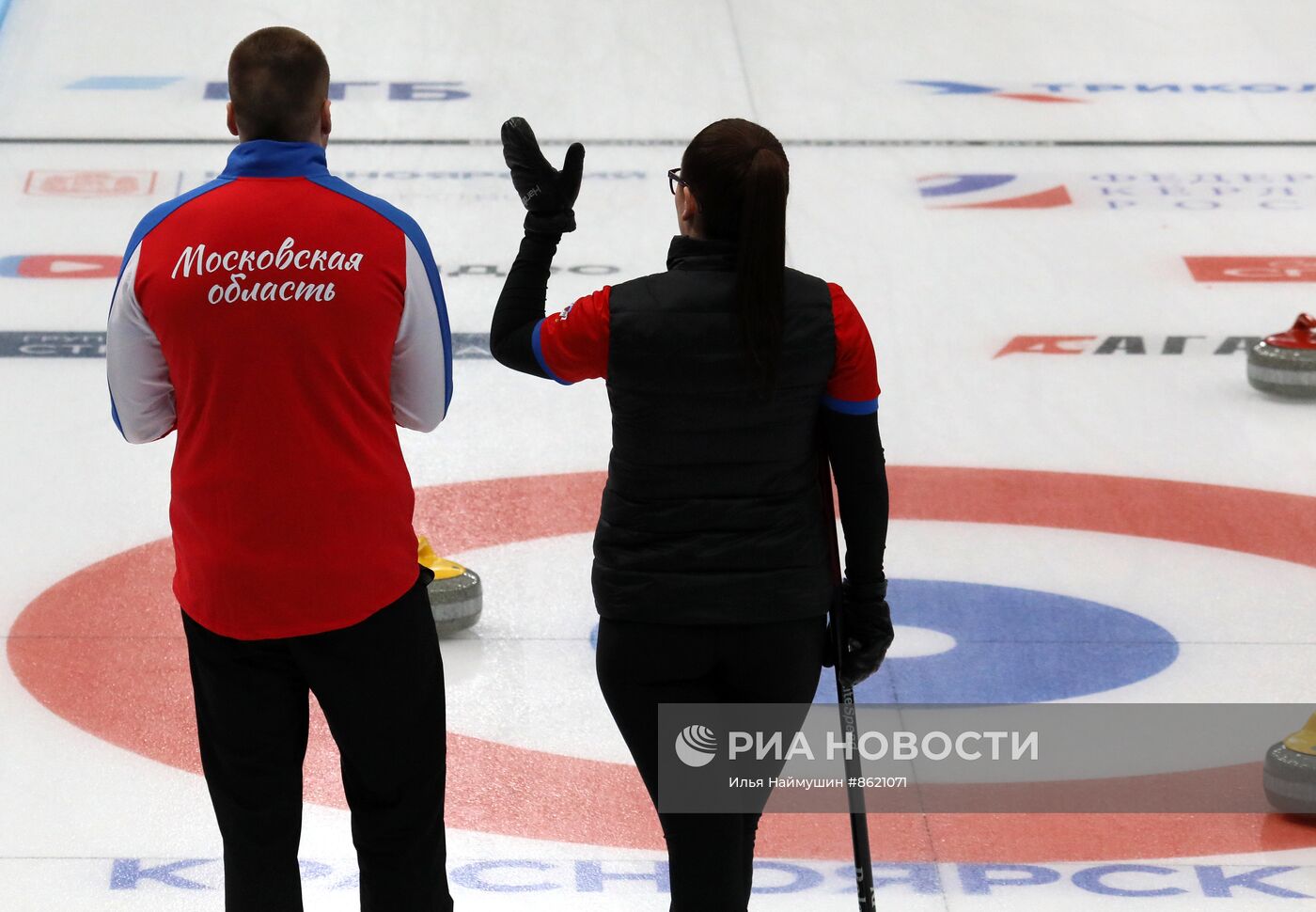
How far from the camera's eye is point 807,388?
2.15 meters

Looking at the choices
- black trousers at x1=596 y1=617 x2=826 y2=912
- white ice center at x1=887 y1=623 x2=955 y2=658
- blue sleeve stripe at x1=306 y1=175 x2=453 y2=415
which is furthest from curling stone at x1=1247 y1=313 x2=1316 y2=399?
blue sleeve stripe at x1=306 y1=175 x2=453 y2=415

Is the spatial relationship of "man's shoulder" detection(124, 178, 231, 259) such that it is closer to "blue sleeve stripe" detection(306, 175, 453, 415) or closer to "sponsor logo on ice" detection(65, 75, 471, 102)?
"blue sleeve stripe" detection(306, 175, 453, 415)

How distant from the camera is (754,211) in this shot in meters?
2.07

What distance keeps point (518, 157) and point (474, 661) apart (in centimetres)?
169

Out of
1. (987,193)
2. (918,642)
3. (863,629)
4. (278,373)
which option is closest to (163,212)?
(278,373)

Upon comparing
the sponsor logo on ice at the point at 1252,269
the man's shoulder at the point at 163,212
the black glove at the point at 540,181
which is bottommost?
the man's shoulder at the point at 163,212

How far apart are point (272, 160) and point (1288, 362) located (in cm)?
383

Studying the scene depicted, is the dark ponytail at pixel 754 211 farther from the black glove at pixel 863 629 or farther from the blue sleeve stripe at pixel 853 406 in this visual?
the black glove at pixel 863 629

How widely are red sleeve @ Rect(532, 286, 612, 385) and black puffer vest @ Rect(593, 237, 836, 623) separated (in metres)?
0.02

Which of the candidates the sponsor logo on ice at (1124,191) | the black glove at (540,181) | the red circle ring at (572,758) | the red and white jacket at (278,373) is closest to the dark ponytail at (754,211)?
the black glove at (540,181)

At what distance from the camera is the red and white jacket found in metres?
2.02

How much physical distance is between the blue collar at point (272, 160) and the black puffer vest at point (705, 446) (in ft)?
1.31

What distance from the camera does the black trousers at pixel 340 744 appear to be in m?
2.16

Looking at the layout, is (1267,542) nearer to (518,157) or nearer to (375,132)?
(518,157)
